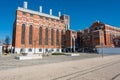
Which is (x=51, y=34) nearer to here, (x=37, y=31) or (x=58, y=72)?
(x=37, y=31)

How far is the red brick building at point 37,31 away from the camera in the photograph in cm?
6381

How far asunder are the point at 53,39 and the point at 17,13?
26600 mm

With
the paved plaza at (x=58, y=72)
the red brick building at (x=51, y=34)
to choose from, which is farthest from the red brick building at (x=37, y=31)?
the paved plaza at (x=58, y=72)

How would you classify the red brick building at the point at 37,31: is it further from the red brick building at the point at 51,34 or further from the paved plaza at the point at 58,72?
the paved plaza at the point at 58,72

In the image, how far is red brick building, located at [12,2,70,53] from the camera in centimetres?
6381

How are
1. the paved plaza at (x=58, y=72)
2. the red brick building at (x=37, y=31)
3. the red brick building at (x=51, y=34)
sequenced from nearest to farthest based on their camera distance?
the paved plaza at (x=58, y=72), the red brick building at (x=37, y=31), the red brick building at (x=51, y=34)

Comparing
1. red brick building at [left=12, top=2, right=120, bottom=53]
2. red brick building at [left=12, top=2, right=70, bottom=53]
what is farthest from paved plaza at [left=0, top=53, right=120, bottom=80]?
red brick building at [left=12, top=2, right=120, bottom=53]

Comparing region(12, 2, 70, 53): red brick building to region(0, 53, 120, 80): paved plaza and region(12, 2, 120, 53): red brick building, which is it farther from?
region(0, 53, 120, 80): paved plaza

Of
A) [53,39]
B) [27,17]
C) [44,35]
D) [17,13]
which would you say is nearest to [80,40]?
[53,39]

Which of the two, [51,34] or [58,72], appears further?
[51,34]

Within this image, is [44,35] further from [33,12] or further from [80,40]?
[80,40]

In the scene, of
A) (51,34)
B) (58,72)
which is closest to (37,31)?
(51,34)

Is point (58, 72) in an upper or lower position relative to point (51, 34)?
lower

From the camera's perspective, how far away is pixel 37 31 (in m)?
70.9
